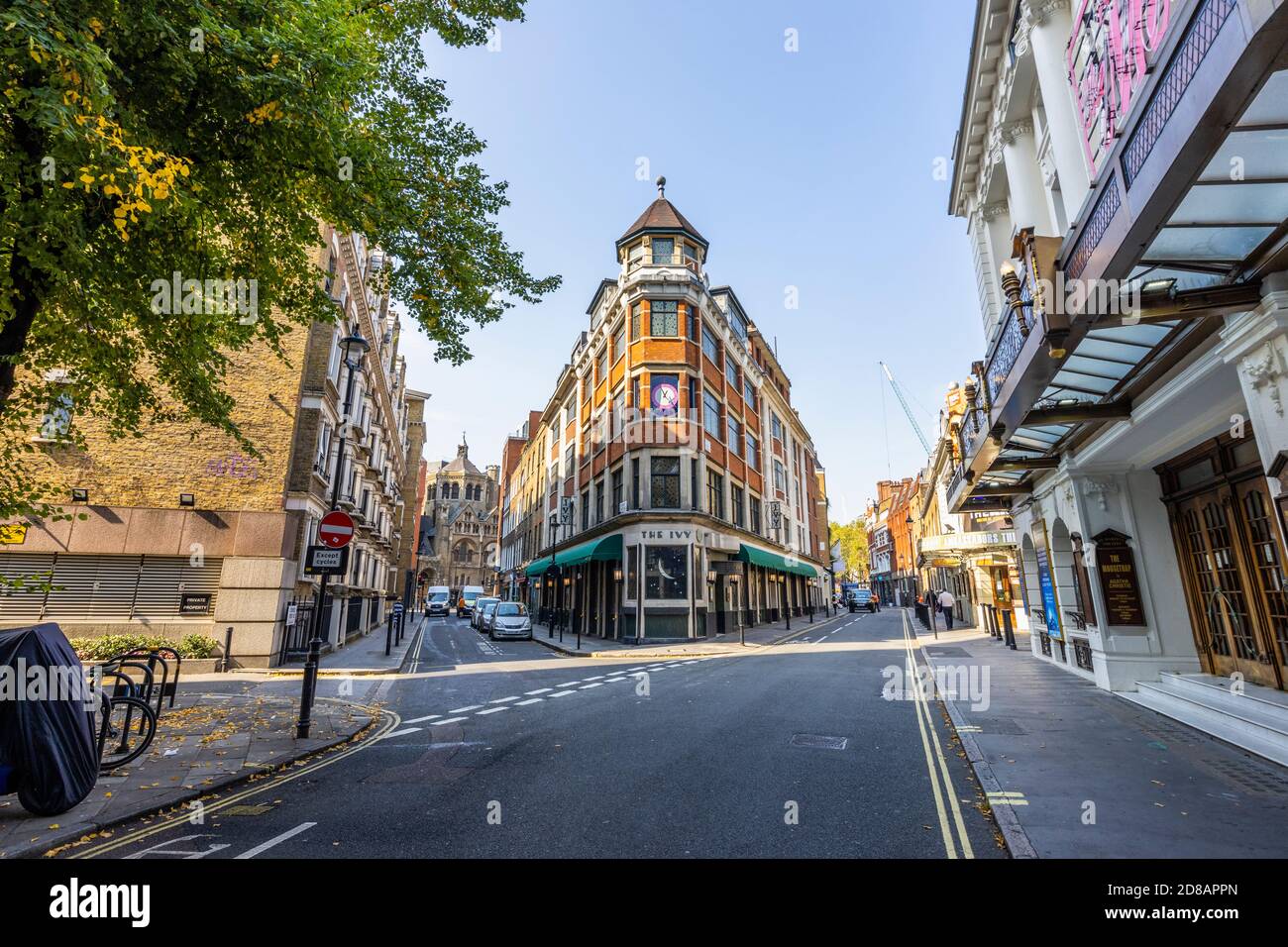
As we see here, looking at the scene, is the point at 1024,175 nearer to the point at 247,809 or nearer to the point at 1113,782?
the point at 1113,782

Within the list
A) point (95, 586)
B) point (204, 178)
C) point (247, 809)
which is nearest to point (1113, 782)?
point (247, 809)

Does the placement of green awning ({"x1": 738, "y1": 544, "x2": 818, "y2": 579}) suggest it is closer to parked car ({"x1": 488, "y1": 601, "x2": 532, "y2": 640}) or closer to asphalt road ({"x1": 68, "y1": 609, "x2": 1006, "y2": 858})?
parked car ({"x1": 488, "y1": 601, "x2": 532, "y2": 640})

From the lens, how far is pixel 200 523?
15.6 metres

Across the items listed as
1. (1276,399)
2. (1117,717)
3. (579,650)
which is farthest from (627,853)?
(579,650)

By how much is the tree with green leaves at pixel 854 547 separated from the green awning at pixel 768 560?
69.0 metres

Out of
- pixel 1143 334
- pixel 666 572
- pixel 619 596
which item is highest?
pixel 1143 334

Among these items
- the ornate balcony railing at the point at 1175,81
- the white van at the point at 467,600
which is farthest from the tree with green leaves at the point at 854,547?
the ornate balcony railing at the point at 1175,81

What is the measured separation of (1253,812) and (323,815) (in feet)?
27.6

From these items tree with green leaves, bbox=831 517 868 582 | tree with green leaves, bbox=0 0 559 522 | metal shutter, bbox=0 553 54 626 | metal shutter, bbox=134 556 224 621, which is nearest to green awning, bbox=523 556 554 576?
metal shutter, bbox=134 556 224 621

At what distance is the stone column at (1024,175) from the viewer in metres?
12.4

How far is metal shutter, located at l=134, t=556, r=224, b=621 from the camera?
1513cm

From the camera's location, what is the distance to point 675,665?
1712 centimetres

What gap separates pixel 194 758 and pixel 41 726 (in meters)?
2.53
